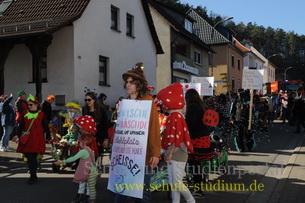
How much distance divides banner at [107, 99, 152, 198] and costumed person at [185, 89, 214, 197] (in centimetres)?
177

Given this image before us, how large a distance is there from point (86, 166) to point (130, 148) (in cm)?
149

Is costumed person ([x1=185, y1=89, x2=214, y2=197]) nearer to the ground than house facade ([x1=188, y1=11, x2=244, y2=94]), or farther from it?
nearer to the ground

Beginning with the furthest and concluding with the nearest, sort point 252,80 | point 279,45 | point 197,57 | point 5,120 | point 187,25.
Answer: point 279,45
point 197,57
point 187,25
point 252,80
point 5,120

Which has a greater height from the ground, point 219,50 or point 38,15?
point 219,50

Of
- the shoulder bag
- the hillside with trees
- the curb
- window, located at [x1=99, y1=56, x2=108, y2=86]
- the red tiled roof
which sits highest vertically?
the hillside with trees

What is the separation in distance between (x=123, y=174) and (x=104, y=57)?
15.4 metres

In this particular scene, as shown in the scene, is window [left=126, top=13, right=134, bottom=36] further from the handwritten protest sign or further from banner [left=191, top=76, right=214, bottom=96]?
the handwritten protest sign

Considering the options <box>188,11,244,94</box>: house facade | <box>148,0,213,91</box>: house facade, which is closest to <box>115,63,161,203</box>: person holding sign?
<box>148,0,213,91</box>: house facade

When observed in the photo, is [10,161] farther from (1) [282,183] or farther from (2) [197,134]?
(1) [282,183]

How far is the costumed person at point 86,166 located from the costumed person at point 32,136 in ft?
6.52

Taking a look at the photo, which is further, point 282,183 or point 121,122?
point 282,183

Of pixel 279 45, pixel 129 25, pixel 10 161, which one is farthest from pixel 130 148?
pixel 279 45

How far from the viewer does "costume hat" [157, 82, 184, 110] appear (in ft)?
15.9

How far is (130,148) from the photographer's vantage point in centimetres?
421
